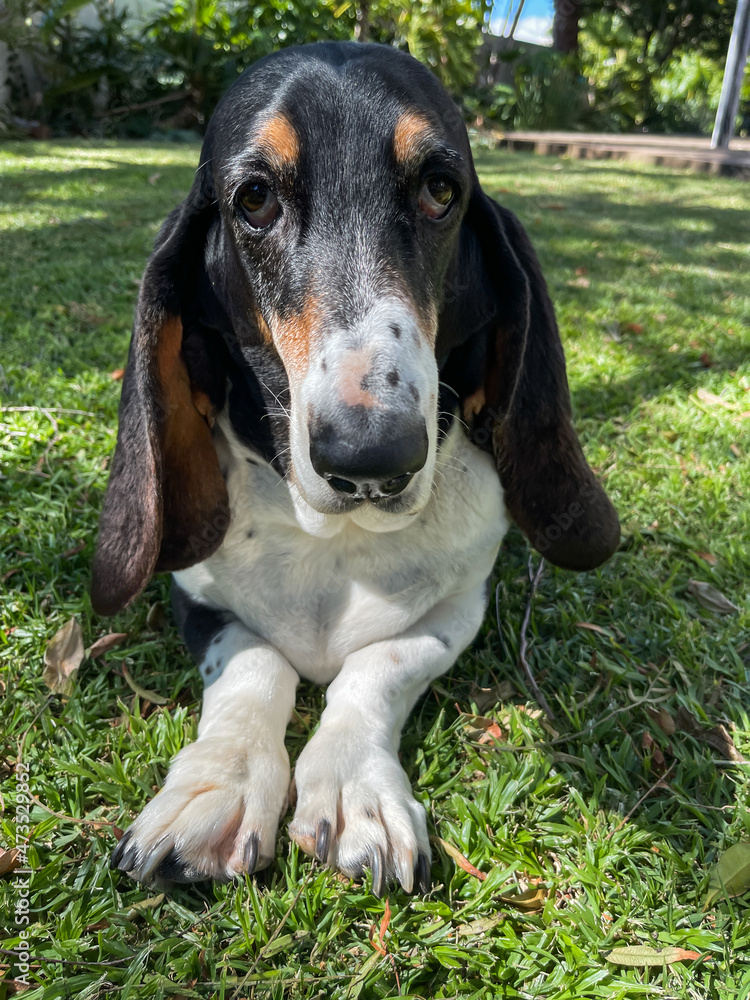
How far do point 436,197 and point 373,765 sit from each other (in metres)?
1.39

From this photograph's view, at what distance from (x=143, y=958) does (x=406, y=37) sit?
1738 centimetres

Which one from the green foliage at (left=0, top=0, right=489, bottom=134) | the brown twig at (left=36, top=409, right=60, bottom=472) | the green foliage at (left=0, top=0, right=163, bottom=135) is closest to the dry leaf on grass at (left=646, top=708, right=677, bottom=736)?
the brown twig at (left=36, top=409, right=60, bottom=472)

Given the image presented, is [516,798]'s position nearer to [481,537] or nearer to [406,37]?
[481,537]

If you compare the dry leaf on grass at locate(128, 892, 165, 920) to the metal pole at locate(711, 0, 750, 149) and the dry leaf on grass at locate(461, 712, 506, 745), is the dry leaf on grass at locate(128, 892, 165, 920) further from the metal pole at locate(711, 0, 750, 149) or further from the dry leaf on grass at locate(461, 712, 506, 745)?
the metal pole at locate(711, 0, 750, 149)

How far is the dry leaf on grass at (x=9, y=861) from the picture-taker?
1.57 m

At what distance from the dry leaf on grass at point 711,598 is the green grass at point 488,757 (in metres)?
0.04

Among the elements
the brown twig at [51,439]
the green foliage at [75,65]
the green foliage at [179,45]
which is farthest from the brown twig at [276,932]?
the green foliage at [179,45]

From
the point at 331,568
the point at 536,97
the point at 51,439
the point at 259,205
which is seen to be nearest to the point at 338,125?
the point at 259,205

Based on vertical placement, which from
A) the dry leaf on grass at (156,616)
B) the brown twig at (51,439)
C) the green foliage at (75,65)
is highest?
the green foliage at (75,65)

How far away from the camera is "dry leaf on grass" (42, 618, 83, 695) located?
6.78 ft

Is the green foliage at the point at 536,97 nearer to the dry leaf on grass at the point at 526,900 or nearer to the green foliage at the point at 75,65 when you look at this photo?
the green foliage at the point at 75,65

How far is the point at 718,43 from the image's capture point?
22.5 meters

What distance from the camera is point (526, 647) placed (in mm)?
2273

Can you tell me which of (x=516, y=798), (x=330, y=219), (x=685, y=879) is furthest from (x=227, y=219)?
(x=685, y=879)
